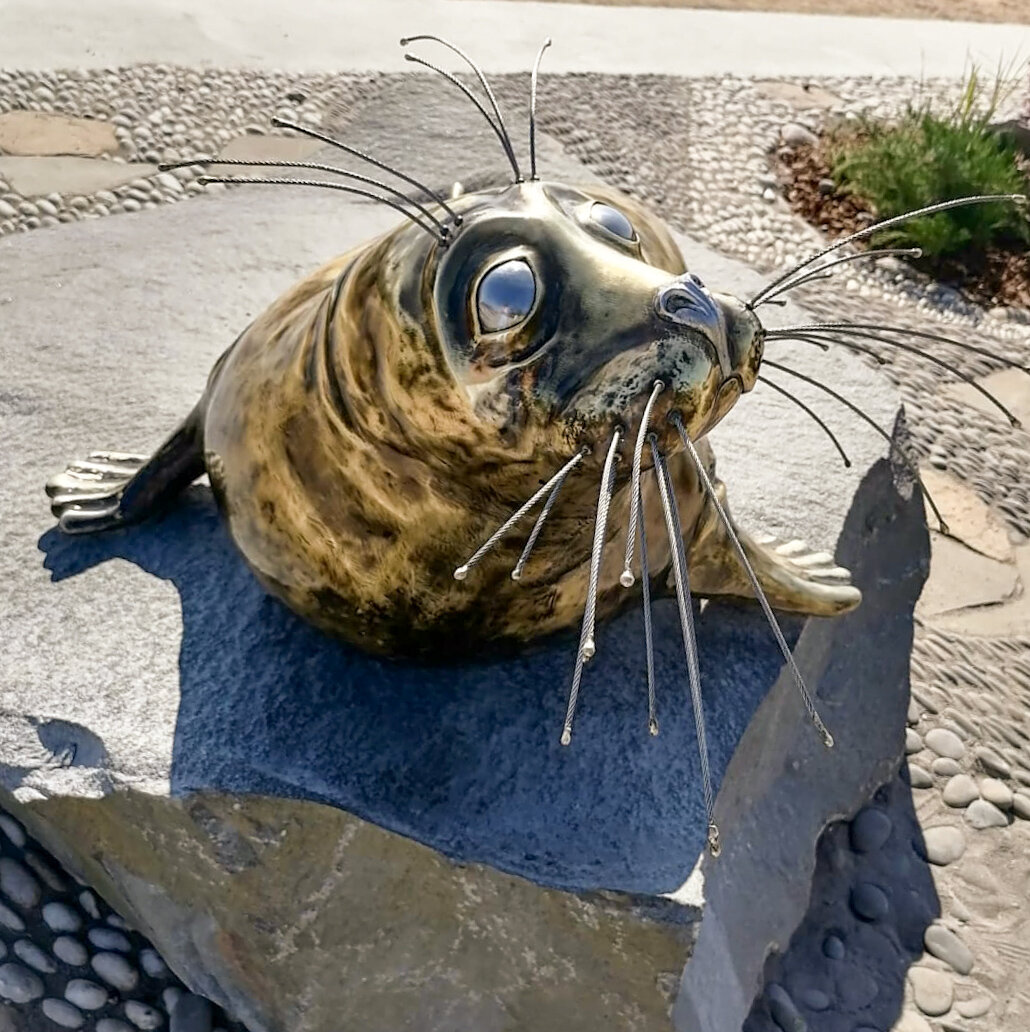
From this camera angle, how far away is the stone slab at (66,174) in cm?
507

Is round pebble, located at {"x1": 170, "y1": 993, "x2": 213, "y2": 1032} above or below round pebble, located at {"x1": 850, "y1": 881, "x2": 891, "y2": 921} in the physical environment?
above

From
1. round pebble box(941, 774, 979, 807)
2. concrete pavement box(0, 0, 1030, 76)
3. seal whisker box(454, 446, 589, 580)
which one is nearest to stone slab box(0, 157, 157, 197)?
concrete pavement box(0, 0, 1030, 76)

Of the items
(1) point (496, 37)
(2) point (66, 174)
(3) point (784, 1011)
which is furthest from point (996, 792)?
(1) point (496, 37)

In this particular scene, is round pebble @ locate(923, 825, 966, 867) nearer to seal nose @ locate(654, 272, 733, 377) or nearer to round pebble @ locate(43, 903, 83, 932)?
round pebble @ locate(43, 903, 83, 932)

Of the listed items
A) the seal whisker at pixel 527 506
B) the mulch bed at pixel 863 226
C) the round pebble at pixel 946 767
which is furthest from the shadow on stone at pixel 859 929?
the mulch bed at pixel 863 226

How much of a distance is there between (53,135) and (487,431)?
4.48 m

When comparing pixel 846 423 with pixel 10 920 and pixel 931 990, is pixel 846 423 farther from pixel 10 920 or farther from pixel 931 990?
pixel 10 920

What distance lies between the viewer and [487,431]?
163 cm

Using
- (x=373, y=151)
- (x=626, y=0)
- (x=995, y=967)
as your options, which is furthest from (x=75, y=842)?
(x=626, y=0)

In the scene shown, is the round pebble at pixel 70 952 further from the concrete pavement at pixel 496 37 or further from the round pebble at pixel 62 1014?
the concrete pavement at pixel 496 37

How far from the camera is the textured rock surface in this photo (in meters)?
2.09

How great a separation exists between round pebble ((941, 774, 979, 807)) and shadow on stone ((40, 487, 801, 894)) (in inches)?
47.3

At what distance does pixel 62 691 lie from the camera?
2.28 meters

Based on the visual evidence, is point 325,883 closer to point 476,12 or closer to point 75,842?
point 75,842
